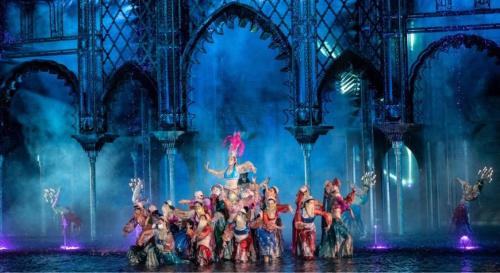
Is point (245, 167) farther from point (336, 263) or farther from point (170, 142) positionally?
point (170, 142)

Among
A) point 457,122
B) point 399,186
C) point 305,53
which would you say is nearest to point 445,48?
point 305,53

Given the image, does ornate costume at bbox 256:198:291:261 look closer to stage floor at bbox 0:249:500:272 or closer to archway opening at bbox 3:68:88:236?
stage floor at bbox 0:249:500:272

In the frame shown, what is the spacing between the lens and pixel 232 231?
19250 millimetres

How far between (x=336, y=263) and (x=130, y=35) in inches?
438

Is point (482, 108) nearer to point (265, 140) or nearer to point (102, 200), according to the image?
point (265, 140)

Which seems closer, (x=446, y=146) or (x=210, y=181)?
(x=446, y=146)

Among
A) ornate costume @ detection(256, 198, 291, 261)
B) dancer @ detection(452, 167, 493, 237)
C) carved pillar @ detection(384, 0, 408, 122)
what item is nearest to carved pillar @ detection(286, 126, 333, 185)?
carved pillar @ detection(384, 0, 408, 122)

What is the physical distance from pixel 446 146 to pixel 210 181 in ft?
23.7

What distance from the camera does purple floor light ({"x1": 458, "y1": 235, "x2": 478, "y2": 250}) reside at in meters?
20.2

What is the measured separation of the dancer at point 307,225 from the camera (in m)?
19.4

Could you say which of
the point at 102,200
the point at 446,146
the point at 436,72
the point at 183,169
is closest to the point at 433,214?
the point at 446,146

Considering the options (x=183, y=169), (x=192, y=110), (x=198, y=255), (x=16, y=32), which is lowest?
(x=198, y=255)

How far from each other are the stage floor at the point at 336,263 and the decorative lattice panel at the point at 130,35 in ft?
21.8

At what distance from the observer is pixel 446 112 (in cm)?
2744
